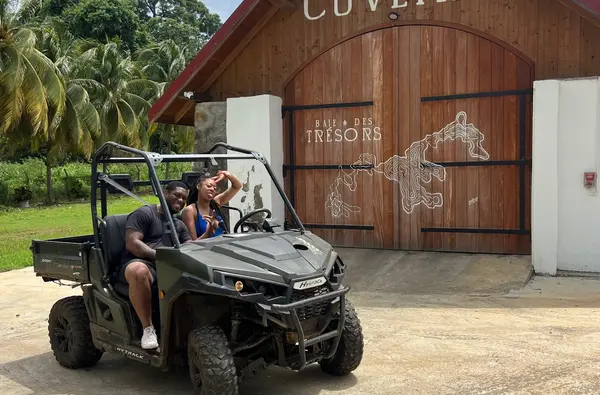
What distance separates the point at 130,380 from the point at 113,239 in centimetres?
118

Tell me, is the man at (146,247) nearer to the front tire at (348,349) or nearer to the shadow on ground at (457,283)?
the front tire at (348,349)

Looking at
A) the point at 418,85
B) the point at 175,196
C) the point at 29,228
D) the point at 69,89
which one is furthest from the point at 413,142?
the point at 69,89

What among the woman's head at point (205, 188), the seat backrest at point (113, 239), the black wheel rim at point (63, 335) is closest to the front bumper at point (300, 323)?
the woman's head at point (205, 188)

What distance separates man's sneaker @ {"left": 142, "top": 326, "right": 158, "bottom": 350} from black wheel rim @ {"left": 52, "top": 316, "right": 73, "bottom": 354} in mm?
1217

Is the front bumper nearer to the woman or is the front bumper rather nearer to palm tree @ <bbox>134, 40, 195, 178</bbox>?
the woman

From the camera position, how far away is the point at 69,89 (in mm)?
26500

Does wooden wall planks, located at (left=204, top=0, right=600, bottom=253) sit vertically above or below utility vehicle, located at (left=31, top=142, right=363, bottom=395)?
above

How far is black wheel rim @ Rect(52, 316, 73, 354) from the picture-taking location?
5.60 meters

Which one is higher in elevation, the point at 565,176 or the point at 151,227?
the point at 565,176

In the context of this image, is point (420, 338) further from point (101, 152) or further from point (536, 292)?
point (101, 152)

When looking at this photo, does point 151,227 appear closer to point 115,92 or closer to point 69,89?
point 69,89

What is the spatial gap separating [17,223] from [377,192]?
51.2ft

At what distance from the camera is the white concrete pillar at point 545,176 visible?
27.6 ft

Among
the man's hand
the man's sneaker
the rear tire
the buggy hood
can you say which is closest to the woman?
the man's hand
